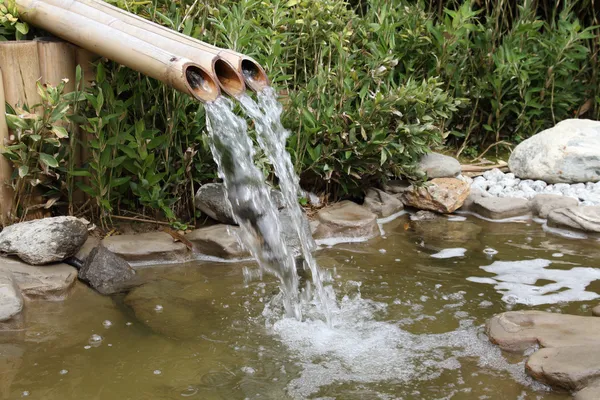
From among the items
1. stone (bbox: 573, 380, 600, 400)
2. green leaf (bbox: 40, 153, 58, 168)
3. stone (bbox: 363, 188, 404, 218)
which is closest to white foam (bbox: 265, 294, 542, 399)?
stone (bbox: 573, 380, 600, 400)

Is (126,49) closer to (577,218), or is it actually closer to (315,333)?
(315,333)

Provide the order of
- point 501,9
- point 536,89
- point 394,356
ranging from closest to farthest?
point 394,356
point 536,89
point 501,9

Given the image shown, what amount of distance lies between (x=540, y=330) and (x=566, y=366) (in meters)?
0.45

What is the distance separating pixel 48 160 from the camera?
184 inches

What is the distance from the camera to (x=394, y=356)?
147 inches

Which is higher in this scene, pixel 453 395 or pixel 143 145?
pixel 143 145

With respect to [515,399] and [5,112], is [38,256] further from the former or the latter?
[515,399]

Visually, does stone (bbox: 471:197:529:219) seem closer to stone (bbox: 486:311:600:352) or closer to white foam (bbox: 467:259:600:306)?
white foam (bbox: 467:259:600:306)

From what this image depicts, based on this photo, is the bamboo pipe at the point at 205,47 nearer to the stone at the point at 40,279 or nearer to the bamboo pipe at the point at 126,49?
the bamboo pipe at the point at 126,49

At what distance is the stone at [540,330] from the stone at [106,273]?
2.14m

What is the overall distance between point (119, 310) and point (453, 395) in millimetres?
1914

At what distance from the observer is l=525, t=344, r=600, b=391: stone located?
336cm

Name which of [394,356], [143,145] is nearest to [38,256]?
[143,145]

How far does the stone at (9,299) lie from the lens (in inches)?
157
